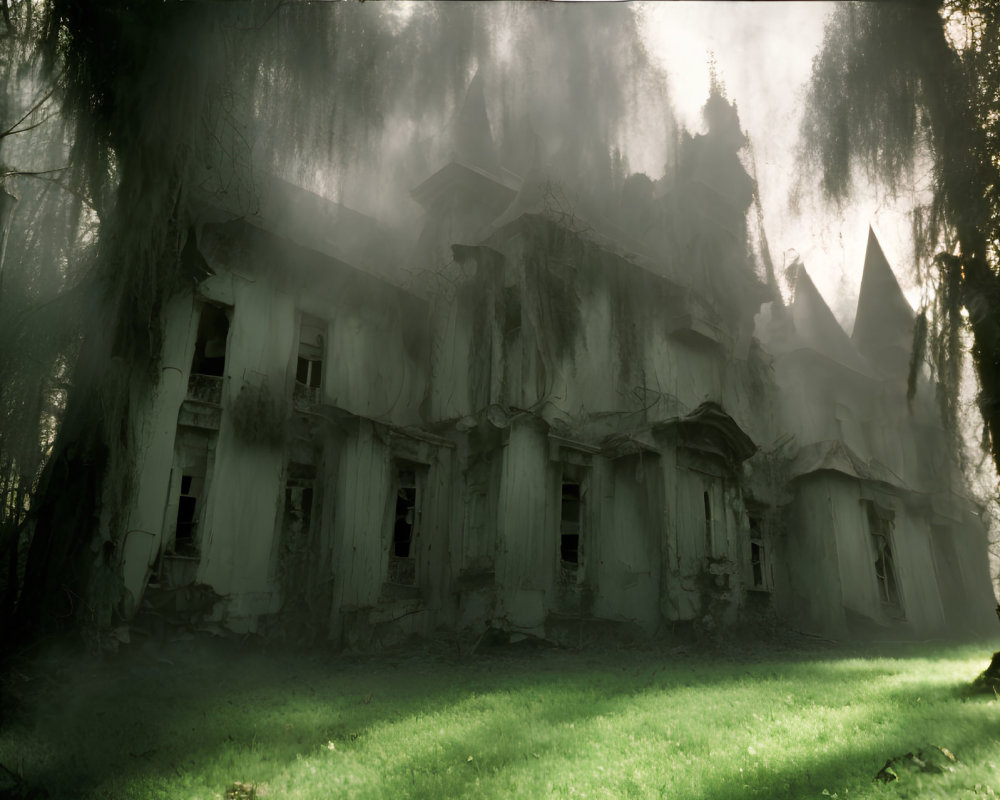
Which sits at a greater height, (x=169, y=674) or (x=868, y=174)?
(x=868, y=174)

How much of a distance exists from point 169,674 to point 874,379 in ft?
85.6

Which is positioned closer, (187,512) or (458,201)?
(187,512)

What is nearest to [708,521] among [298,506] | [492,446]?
[492,446]

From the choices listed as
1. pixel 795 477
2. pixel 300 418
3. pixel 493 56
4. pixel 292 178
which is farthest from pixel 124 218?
pixel 795 477

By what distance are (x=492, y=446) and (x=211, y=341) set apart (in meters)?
7.16

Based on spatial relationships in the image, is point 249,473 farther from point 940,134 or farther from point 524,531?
point 940,134

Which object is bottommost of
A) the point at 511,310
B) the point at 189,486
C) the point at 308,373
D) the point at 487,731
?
the point at 487,731

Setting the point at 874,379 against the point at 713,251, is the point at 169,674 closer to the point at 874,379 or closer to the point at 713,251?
the point at 713,251

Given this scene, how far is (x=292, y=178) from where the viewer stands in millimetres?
11922

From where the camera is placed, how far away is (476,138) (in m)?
21.5

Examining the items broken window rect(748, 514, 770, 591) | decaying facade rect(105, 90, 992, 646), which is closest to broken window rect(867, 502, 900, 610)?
decaying facade rect(105, 90, 992, 646)

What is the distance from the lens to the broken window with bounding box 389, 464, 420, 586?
52.0 ft

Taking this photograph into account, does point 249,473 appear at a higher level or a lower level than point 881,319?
lower

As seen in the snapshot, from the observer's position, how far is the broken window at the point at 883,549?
21.3m
